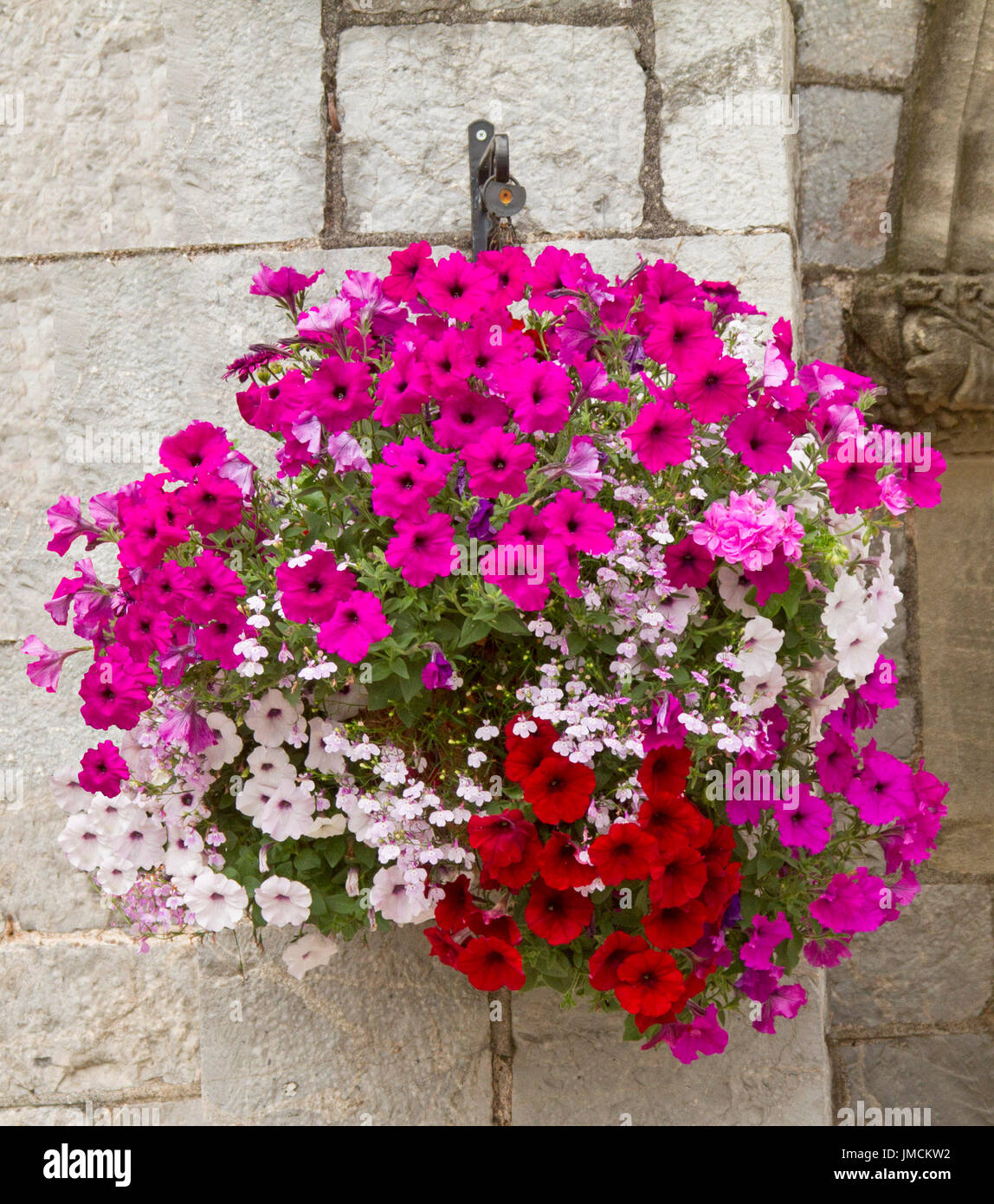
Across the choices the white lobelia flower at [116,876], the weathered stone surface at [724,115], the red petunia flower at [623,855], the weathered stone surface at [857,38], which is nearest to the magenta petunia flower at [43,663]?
the white lobelia flower at [116,876]

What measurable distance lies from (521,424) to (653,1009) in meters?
0.75

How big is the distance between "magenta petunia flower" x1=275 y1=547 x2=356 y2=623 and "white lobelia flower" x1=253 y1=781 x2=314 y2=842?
287 mm

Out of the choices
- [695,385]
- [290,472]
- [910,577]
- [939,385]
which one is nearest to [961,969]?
[910,577]

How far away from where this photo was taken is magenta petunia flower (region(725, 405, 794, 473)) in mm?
1327

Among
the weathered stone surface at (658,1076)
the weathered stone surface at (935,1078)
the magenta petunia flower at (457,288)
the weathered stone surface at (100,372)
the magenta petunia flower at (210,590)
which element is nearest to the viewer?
the magenta petunia flower at (210,590)

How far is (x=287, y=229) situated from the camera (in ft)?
6.46

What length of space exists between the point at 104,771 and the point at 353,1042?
774 millimetres

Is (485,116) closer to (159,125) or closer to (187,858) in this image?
(159,125)

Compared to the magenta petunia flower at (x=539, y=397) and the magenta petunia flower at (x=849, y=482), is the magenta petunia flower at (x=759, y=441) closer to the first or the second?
the magenta petunia flower at (x=849, y=482)

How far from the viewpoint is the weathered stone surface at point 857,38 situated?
7.14 ft

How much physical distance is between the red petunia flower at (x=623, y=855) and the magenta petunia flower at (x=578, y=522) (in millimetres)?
343

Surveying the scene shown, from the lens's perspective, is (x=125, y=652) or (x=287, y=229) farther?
(x=287, y=229)

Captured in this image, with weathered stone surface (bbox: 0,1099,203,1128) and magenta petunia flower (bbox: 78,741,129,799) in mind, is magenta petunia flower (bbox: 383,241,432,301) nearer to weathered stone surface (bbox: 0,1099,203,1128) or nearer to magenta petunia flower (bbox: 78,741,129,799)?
magenta petunia flower (bbox: 78,741,129,799)
